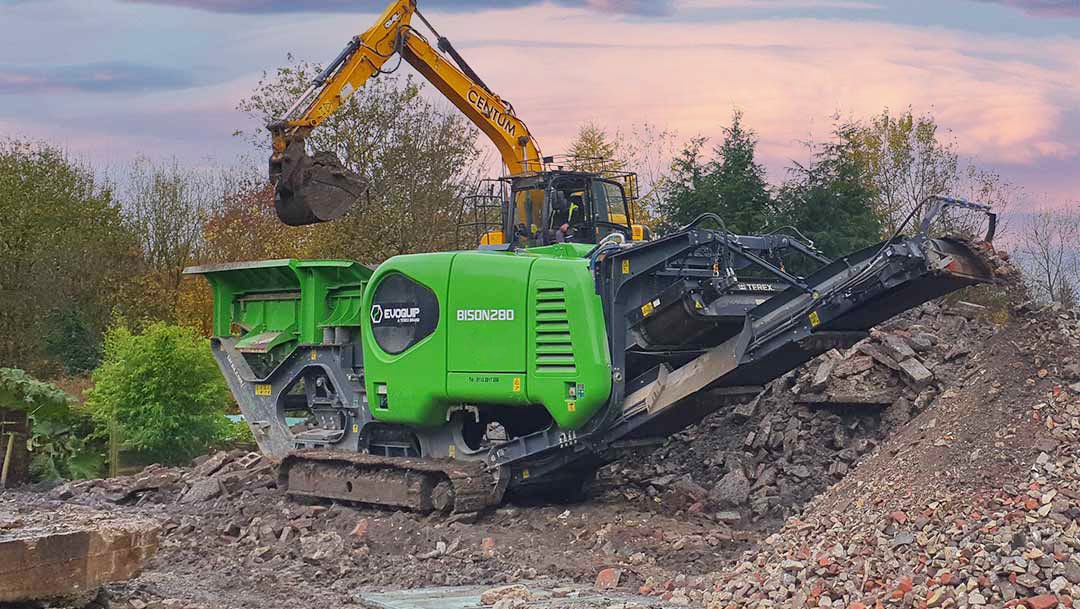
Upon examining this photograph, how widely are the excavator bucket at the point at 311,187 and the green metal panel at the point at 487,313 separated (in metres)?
2.29

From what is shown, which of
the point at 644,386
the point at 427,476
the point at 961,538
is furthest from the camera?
the point at 427,476

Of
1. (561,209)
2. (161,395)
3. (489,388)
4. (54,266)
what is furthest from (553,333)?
(54,266)

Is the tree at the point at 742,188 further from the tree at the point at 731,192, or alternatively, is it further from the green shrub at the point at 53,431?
the green shrub at the point at 53,431

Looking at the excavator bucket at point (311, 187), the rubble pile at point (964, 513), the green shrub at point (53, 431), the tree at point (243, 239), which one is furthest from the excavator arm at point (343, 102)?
the tree at point (243, 239)

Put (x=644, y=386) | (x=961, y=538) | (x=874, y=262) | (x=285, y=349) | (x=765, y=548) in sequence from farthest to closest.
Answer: (x=285, y=349) → (x=644, y=386) → (x=874, y=262) → (x=765, y=548) → (x=961, y=538)

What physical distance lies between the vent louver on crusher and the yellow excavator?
1380 millimetres

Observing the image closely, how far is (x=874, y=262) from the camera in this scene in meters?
8.74

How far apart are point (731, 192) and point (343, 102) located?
9.11m

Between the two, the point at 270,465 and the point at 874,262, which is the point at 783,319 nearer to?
the point at 874,262

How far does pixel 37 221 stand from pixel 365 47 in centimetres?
1769

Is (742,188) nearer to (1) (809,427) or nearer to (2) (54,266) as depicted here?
(1) (809,427)

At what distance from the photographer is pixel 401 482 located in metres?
10.7

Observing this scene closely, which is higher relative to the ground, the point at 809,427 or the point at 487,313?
the point at 487,313

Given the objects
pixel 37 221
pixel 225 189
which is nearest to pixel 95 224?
pixel 37 221
